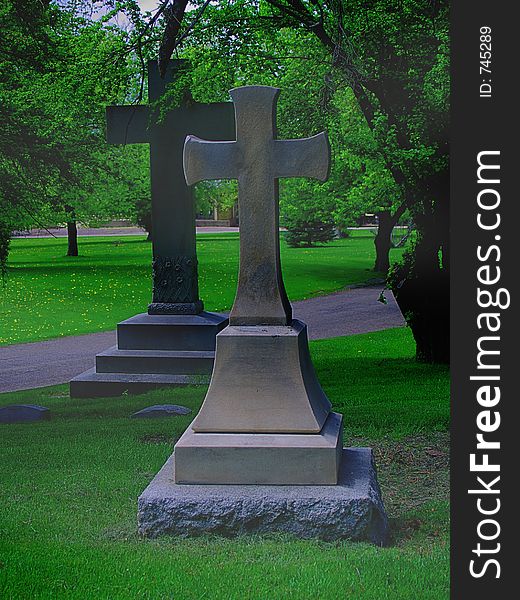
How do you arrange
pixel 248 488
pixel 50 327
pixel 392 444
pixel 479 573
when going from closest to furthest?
pixel 479 573, pixel 248 488, pixel 392 444, pixel 50 327

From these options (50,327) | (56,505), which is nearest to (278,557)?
(56,505)

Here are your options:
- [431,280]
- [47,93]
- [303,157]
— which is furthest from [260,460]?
[47,93]

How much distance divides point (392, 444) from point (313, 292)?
58.6ft

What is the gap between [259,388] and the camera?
531 centimetres

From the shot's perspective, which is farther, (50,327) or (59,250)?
(59,250)

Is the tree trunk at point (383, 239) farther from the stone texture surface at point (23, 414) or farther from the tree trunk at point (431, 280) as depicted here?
the stone texture surface at point (23, 414)

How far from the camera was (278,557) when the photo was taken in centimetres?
467

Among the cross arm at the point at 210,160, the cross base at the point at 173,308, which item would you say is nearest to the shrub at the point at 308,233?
the cross base at the point at 173,308

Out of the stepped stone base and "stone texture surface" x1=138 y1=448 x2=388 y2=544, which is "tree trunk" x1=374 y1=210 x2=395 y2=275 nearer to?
the stepped stone base

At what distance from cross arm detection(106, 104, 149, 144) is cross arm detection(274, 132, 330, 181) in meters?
5.81

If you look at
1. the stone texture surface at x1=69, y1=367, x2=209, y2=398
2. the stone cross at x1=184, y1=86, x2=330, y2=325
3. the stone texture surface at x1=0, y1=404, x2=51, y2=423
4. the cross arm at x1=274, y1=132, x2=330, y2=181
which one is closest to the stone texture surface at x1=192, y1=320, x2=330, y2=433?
the stone cross at x1=184, y1=86, x2=330, y2=325

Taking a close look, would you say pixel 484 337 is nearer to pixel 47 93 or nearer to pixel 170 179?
pixel 170 179

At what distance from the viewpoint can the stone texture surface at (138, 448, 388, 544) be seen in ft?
16.2

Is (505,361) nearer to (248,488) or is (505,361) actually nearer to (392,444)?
(248,488)
